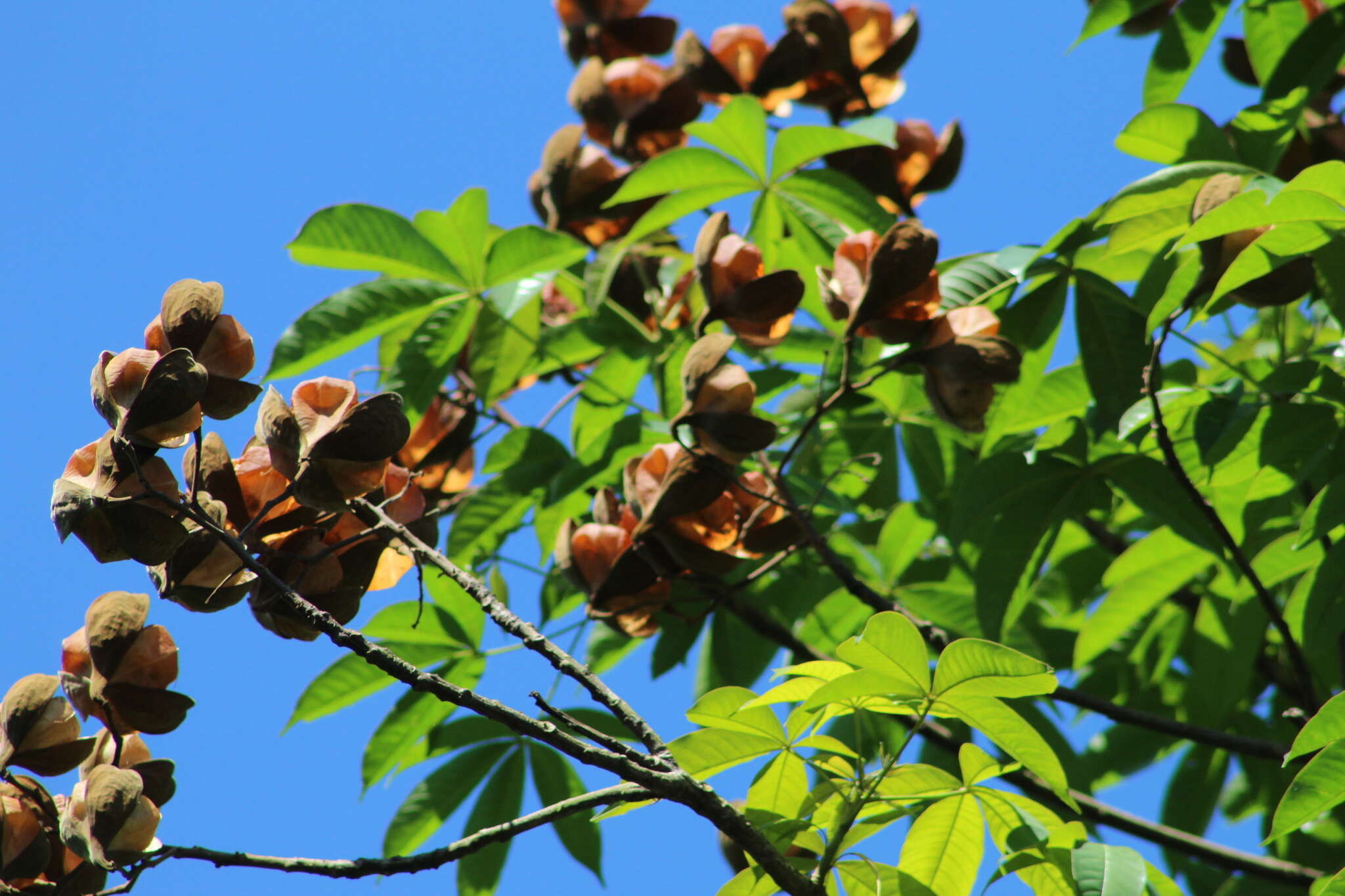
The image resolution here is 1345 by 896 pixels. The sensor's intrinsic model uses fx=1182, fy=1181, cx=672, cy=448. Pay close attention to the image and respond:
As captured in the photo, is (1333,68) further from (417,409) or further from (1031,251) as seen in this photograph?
(417,409)

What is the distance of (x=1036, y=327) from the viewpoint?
198 centimetres

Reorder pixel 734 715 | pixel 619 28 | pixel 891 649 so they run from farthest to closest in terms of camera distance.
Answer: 1. pixel 619 28
2. pixel 734 715
3. pixel 891 649

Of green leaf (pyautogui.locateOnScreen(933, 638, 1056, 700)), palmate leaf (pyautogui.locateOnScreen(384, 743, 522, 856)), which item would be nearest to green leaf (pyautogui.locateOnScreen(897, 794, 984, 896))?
green leaf (pyautogui.locateOnScreen(933, 638, 1056, 700))

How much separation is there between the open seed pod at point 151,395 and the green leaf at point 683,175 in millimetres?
1142

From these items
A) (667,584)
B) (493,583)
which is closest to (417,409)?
(493,583)

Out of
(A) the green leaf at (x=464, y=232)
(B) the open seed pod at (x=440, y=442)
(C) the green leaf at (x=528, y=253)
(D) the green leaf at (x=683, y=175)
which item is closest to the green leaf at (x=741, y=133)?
(D) the green leaf at (x=683, y=175)

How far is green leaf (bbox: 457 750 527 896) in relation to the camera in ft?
6.88

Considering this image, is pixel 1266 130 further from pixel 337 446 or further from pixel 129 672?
pixel 129 672

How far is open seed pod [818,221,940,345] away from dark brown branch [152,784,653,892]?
0.86m

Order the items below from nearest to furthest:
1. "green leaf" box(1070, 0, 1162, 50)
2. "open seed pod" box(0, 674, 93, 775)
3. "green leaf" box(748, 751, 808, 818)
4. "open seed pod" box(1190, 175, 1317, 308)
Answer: "open seed pod" box(0, 674, 93, 775)
"green leaf" box(748, 751, 808, 818)
"open seed pod" box(1190, 175, 1317, 308)
"green leaf" box(1070, 0, 1162, 50)

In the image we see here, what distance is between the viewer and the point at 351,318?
6.88 feet

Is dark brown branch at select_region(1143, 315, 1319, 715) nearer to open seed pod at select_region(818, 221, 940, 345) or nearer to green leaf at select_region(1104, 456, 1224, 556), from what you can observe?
green leaf at select_region(1104, 456, 1224, 556)

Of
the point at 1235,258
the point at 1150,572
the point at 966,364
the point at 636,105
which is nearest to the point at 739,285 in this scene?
the point at 966,364

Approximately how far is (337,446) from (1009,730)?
28.3 inches
